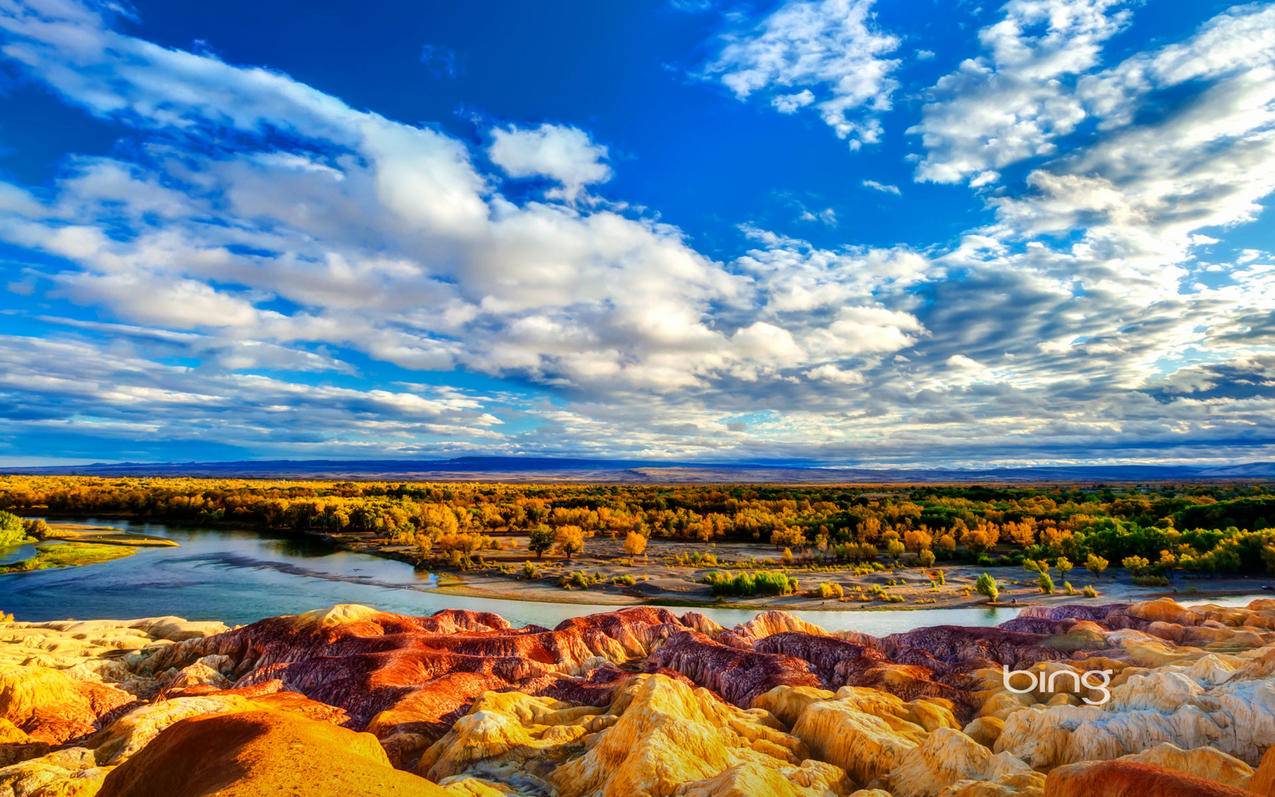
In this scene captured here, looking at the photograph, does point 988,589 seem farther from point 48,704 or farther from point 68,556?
point 68,556

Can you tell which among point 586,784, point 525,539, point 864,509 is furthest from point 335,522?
point 586,784

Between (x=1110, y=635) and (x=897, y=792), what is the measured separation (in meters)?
22.0

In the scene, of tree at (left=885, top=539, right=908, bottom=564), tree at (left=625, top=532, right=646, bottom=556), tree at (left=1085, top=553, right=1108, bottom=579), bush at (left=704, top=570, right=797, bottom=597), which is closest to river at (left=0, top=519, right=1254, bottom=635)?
bush at (left=704, top=570, right=797, bottom=597)

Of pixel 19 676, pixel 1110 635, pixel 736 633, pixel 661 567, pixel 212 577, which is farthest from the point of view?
pixel 661 567

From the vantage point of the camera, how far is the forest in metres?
70.1

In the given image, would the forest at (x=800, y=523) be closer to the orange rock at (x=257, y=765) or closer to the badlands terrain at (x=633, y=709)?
the badlands terrain at (x=633, y=709)

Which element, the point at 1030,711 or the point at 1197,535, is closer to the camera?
the point at 1030,711

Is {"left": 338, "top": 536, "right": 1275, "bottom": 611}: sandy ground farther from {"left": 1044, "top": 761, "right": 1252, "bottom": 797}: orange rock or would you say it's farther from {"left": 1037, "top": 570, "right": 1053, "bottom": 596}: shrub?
{"left": 1044, "top": 761, "right": 1252, "bottom": 797}: orange rock

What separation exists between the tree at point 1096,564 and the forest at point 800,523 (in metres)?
0.18

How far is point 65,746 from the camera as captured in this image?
67.9 feet

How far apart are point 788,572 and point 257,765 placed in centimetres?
6351

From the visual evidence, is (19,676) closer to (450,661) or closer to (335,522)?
(450,661)

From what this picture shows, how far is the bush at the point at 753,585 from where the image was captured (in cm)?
5981

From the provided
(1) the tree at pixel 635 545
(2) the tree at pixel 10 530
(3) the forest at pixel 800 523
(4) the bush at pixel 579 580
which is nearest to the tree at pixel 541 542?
(3) the forest at pixel 800 523
